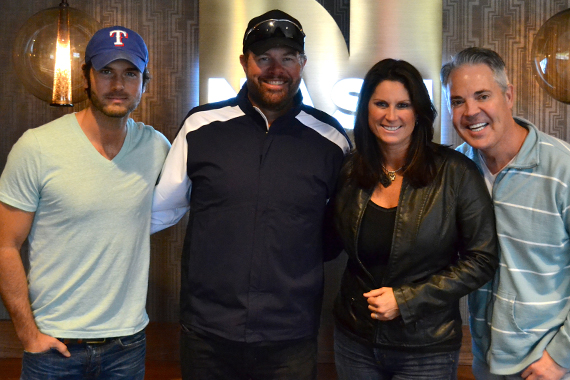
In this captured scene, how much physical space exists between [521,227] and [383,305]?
0.52 meters

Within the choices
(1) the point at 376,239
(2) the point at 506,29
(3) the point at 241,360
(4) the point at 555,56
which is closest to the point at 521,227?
(1) the point at 376,239

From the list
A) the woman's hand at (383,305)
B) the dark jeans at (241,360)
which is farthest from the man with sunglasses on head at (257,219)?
the woman's hand at (383,305)

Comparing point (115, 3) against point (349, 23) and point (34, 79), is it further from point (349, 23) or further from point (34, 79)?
point (349, 23)

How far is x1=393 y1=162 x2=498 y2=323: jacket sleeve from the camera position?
1.64 m

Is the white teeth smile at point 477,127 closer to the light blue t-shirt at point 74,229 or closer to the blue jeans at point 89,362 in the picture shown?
the light blue t-shirt at point 74,229

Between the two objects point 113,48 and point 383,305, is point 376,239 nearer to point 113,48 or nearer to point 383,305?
point 383,305

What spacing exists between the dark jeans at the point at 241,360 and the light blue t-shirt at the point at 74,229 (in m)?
0.26

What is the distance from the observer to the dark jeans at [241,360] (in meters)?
1.86

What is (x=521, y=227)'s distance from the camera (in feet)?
5.54

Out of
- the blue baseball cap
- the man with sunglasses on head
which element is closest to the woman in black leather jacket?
the man with sunglasses on head

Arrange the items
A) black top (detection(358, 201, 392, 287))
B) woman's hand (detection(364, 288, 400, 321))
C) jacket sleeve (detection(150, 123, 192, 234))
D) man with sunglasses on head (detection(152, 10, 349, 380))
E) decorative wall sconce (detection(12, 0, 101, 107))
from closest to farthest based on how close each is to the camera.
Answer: woman's hand (detection(364, 288, 400, 321))
black top (detection(358, 201, 392, 287))
man with sunglasses on head (detection(152, 10, 349, 380))
jacket sleeve (detection(150, 123, 192, 234))
decorative wall sconce (detection(12, 0, 101, 107))

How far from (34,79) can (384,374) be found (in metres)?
2.42

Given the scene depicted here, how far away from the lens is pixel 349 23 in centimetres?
347

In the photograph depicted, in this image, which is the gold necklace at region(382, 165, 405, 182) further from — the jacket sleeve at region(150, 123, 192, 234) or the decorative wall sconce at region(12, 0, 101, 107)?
the decorative wall sconce at region(12, 0, 101, 107)
